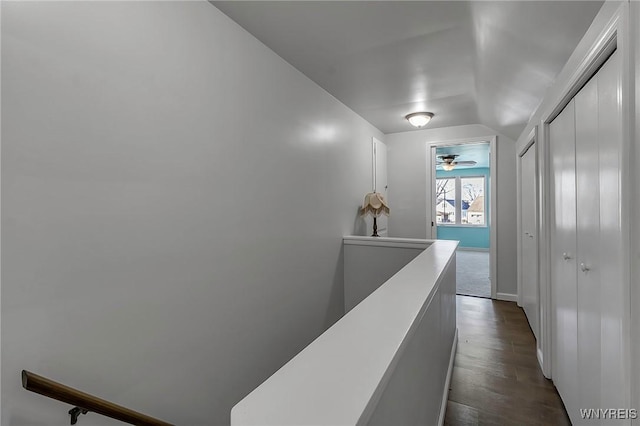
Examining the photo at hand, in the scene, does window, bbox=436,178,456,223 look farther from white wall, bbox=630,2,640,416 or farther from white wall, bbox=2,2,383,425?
white wall, bbox=630,2,640,416

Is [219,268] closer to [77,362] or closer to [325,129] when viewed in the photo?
[77,362]

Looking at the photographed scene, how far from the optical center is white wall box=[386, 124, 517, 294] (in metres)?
3.98

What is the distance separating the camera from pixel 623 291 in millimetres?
1048

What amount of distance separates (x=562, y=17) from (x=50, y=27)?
2.16 metres

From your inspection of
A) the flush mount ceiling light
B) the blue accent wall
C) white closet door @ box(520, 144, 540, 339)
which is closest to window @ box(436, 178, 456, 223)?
the blue accent wall

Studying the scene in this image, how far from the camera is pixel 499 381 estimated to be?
2205 mm

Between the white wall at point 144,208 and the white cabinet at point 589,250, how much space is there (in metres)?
1.78

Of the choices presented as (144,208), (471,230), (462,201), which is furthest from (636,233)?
(462,201)

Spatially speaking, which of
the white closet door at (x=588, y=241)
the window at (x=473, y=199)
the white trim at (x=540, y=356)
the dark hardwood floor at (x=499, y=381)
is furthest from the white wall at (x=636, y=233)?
the window at (x=473, y=199)

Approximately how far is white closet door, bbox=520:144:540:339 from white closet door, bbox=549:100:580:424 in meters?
0.66

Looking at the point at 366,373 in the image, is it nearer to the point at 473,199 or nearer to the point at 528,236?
the point at 528,236

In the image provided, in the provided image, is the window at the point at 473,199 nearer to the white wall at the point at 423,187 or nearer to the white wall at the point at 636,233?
the white wall at the point at 423,187

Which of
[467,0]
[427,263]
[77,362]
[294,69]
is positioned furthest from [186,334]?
[467,0]

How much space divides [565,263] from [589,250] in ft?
1.52
